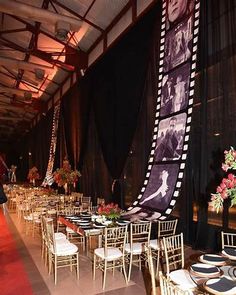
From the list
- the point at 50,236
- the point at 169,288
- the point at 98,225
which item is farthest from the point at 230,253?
the point at 50,236

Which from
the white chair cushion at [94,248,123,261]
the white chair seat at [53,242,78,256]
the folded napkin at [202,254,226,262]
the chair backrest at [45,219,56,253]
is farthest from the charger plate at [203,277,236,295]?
the chair backrest at [45,219,56,253]

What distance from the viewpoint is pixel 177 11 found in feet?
19.1

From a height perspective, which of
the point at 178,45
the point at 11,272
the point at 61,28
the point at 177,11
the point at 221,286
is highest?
the point at 61,28

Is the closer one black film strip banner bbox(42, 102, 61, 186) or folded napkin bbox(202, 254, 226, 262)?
folded napkin bbox(202, 254, 226, 262)

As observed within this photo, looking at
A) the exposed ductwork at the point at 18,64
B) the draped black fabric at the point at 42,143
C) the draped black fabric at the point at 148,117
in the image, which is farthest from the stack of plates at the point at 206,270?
the draped black fabric at the point at 42,143

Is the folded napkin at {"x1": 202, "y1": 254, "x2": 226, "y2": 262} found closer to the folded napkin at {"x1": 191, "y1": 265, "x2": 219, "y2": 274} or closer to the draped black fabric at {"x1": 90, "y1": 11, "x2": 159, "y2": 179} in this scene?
the folded napkin at {"x1": 191, "y1": 265, "x2": 219, "y2": 274}

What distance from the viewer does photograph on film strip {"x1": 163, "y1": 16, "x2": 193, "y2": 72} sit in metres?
5.45

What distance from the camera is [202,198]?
5.11 m

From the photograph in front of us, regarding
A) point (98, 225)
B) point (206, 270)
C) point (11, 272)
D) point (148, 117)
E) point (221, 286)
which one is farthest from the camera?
point (148, 117)

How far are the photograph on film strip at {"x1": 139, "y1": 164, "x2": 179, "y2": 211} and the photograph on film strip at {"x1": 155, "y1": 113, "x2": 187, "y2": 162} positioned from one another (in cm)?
20

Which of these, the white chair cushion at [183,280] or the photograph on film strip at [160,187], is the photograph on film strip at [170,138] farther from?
the white chair cushion at [183,280]

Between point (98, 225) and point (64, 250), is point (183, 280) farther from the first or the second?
point (98, 225)

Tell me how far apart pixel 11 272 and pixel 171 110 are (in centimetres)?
387

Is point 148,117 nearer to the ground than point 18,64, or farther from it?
nearer to the ground
